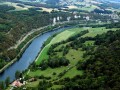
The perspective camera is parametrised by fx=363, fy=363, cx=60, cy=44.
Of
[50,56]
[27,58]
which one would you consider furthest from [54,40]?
[50,56]

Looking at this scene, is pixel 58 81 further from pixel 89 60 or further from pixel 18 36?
pixel 18 36

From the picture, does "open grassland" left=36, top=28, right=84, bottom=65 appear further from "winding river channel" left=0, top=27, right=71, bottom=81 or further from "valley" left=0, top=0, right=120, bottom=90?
"winding river channel" left=0, top=27, right=71, bottom=81

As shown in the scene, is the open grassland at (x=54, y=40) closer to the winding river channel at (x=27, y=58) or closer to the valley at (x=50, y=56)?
the valley at (x=50, y=56)

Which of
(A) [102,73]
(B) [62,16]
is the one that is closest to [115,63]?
(A) [102,73]

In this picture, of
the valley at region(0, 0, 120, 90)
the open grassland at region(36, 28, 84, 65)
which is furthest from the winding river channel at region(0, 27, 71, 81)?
the open grassland at region(36, 28, 84, 65)

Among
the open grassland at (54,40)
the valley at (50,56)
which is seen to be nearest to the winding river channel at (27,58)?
the valley at (50,56)

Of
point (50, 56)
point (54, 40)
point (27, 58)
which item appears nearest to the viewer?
point (50, 56)

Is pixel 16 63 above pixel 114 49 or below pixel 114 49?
below

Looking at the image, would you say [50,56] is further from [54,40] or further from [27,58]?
[54,40]

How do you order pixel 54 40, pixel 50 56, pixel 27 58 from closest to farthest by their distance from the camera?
1. pixel 50 56
2. pixel 27 58
3. pixel 54 40
